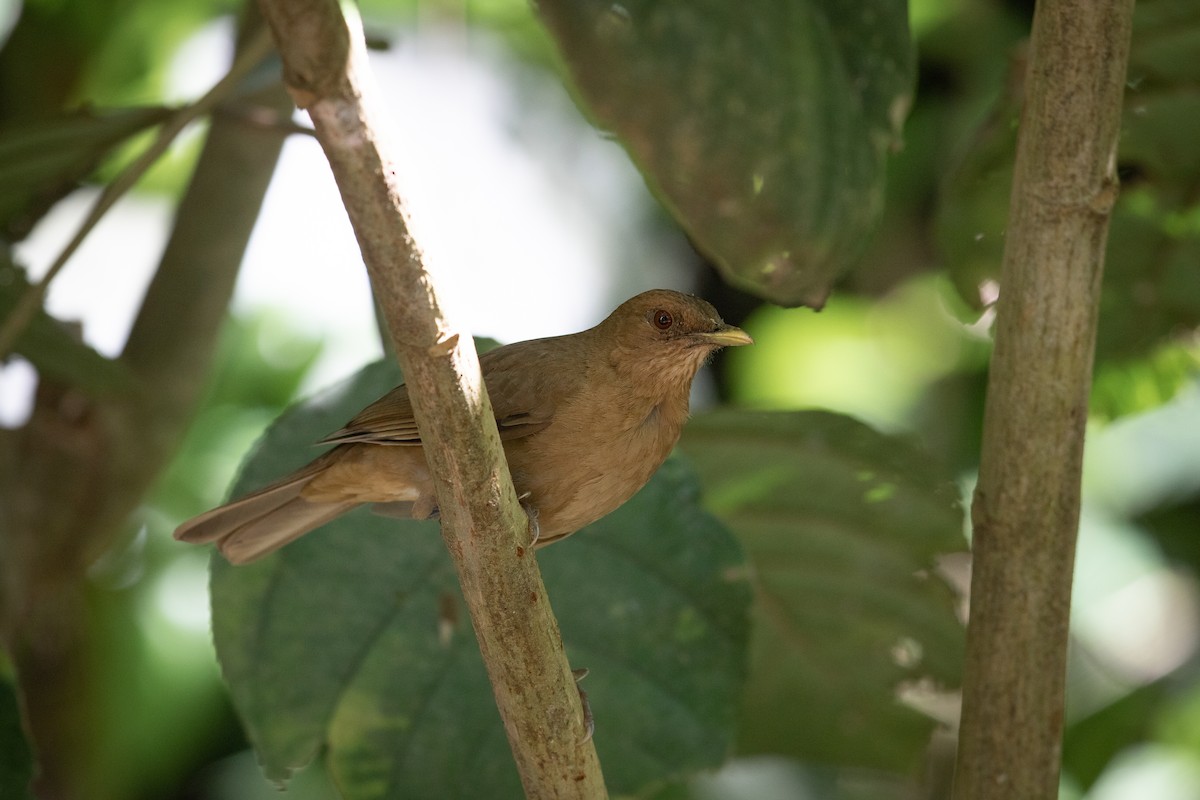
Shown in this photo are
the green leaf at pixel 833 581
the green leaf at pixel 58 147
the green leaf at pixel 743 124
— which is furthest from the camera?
the green leaf at pixel 833 581

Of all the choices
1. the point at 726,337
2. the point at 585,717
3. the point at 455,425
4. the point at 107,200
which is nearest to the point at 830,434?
the point at 726,337

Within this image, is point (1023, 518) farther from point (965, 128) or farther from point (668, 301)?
point (965, 128)

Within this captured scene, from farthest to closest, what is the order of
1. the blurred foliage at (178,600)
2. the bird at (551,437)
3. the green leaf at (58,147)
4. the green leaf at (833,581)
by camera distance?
1. the blurred foliage at (178,600)
2. the green leaf at (833,581)
3. the green leaf at (58,147)
4. the bird at (551,437)

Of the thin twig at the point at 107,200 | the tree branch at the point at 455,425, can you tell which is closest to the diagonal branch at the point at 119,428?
the thin twig at the point at 107,200

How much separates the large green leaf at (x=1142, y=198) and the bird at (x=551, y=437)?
2.05 ft

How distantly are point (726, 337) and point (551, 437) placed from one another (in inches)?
20.0

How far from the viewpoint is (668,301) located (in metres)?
3.10

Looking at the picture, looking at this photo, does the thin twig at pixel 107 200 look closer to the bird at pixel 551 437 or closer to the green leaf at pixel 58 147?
the green leaf at pixel 58 147

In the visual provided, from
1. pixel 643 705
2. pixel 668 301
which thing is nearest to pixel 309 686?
pixel 643 705

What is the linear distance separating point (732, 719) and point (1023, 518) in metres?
0.98

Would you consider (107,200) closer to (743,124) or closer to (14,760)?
(14,760)

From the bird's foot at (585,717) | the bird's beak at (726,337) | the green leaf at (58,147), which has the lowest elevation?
the bird's foot at (585,717)

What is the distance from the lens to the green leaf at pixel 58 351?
3107 mm

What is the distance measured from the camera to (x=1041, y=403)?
2234 mm
